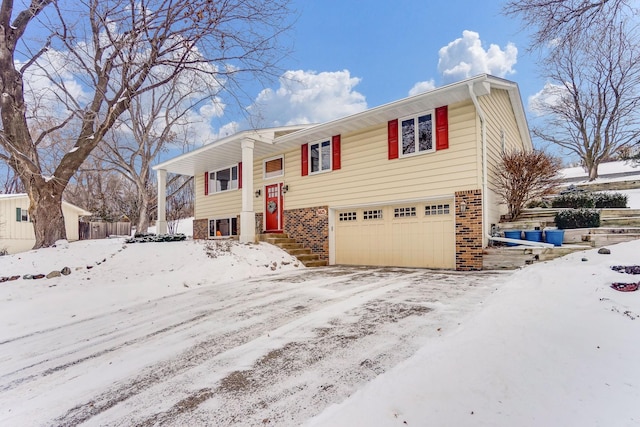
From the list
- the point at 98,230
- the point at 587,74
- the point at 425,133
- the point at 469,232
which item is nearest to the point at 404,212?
the point at 469,232

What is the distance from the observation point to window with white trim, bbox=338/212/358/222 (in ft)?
33.0

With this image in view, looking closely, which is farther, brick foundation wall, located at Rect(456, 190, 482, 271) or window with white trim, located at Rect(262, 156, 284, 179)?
window with white trim, located at Rect(262, 156, 284, 179)

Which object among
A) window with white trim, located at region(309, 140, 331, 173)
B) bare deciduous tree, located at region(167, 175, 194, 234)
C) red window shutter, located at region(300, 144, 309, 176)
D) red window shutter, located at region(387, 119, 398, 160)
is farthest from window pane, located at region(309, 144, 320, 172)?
bare deciduous tree, located at region(167, 175, 194, 234)

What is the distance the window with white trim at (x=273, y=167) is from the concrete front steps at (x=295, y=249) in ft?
7.89

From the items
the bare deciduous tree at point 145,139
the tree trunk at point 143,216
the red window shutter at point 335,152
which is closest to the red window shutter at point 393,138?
the red window shutter at point 335,152

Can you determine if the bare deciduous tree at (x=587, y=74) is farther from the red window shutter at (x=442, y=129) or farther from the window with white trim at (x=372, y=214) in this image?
the window with white trim at (x=372, y=214)

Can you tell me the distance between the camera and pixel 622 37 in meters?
5.81

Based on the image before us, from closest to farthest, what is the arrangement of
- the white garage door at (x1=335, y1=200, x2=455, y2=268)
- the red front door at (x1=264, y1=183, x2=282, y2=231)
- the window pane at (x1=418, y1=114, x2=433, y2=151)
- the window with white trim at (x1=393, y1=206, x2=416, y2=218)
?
the white garage door at (x1=335, y1=200, x2=455, y2=268)
the window pane at (x1=418, y1=114, x2=433, y2=151)
the window with white trim at (x1=393, y1=206, x2=416, y2=218)
the red front door at (x1=264, y1=183, x2=282, y2=231)

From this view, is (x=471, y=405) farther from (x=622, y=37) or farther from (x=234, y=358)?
(x=622, y=37)

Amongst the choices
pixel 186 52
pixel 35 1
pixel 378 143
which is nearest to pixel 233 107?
pixel 186 52

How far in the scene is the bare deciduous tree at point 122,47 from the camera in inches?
207

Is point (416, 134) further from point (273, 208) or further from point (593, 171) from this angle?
point (593, 171)

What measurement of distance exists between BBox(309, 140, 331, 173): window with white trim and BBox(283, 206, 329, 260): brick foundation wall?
51.5 inches

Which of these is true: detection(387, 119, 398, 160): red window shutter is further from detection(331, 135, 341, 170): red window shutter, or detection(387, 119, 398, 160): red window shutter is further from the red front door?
the red front door
